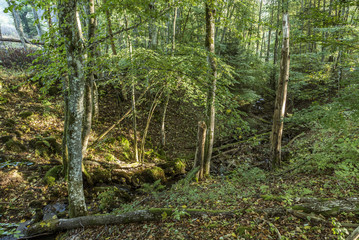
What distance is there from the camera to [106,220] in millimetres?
4551

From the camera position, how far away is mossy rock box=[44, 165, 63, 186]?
6684mm

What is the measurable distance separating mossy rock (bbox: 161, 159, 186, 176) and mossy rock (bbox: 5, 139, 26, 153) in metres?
6.00

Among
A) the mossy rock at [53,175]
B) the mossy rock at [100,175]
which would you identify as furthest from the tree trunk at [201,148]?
the mossy rock at [53,175]

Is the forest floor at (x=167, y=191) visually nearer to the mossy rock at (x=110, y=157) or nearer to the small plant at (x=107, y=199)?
the small plant at (x=107, y=199)

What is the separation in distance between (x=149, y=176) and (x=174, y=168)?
1409mm

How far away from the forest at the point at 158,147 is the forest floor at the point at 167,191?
1.4 inches

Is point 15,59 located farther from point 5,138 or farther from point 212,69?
point 212,69

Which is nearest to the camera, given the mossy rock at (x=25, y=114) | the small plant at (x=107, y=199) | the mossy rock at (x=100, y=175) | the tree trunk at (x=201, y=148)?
the small plant at (x=107, y=199)

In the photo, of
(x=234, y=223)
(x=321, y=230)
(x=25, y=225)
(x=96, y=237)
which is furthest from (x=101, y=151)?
(x=321, y=230)

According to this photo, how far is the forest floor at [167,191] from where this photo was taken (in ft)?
11.2

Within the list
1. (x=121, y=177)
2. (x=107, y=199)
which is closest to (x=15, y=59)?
(x=121, y=177)

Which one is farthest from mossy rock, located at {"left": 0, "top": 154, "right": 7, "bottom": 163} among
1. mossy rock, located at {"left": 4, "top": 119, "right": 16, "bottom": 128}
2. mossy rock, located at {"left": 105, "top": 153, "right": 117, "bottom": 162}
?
mossy rock, located at {"left": 105, "top": 153, "right": 117, "bottom": 162}

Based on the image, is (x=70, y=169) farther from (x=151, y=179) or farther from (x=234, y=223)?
(x=151, y=179)

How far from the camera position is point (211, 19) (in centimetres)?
708
